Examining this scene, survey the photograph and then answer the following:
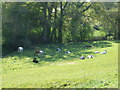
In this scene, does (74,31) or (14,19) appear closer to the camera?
(14,19)

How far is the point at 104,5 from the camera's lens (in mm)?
38156

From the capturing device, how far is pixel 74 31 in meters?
37.4

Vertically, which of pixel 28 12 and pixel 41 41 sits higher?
pixel 28 12

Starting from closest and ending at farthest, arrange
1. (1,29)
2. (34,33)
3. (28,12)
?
(1,29) < (28,12) < (34,33)

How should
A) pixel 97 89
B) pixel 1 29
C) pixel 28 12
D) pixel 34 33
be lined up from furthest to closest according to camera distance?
1. pixel 34 33
2. pixel 28 12
3. pixel 1 29
4. pixel 97 89

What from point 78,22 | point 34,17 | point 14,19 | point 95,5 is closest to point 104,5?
point 95,5

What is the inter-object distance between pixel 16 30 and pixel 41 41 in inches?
267

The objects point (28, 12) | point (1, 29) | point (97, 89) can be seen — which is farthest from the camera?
point (28, 12)

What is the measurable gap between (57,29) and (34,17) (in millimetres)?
5183

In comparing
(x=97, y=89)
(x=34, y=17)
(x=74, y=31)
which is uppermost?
(x=34, y=17)

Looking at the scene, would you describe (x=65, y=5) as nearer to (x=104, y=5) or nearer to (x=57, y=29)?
(x=57, y=29)

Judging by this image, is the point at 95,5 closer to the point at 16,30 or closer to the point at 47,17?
the point at 47,17

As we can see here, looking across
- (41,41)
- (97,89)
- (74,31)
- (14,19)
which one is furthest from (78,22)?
(97,89)

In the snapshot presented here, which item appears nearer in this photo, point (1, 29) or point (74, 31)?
point (1, 29)
